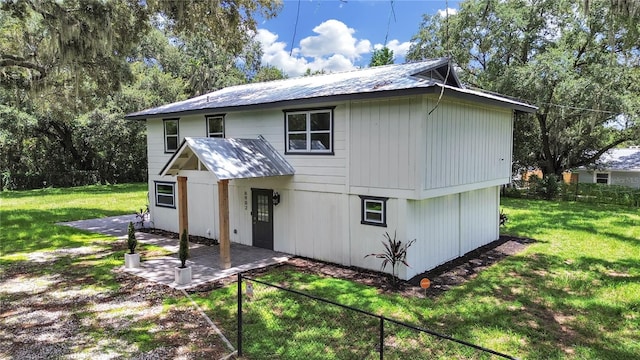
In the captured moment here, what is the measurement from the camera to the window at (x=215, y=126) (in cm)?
1098

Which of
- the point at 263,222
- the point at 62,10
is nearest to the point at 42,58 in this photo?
the point at 62,10

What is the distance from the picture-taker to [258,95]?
1098 centimetres

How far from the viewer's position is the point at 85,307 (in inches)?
257

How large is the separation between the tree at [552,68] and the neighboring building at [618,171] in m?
4.98

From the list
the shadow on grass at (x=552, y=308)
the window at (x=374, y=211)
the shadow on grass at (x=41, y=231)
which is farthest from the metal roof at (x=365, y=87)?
the shadow on grass at (x=41, y=231)

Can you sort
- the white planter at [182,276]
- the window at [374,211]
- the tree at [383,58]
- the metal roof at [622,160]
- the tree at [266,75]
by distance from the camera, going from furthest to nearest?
the tree at [266,75] < the tree at [383,58] < the metal roof at [622,160] < the window at [374,211] < the white planter at [182,276]

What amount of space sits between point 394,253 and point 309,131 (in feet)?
11.2

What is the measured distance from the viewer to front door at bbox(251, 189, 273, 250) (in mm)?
10141

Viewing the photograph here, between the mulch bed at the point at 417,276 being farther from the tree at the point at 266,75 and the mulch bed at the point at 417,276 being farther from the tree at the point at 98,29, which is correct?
the tree at the point at 266,75

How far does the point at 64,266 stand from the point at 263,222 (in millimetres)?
4690

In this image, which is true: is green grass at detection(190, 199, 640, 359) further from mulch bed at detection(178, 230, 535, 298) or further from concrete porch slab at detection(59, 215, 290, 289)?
A: concrete porch slab at detection(59, 215, 290, 289)

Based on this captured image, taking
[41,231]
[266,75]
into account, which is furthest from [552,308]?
[266,75]

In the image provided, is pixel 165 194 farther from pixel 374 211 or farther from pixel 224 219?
pixel 374 211

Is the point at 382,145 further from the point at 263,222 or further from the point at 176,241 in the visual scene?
the point at 176,241
